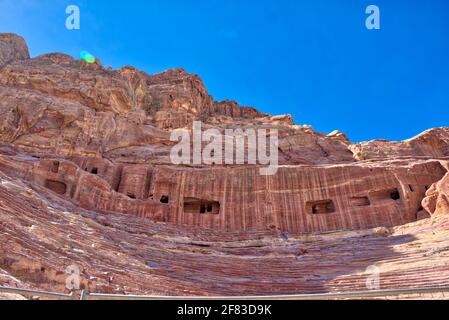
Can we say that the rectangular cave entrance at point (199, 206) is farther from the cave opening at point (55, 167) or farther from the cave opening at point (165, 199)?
the cave opening at point (55, 167)

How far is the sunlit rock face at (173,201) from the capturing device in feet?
55.4

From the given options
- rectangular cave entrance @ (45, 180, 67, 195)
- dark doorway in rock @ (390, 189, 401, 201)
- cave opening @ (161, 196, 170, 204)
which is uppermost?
dark doorway in rock @ (390, 189, 401, 201)

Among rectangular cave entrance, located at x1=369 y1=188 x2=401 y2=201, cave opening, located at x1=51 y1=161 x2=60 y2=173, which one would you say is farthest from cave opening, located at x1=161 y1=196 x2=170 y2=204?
rectangular cave entrance, located at x1=369 y1=188 x2=401 y2=201

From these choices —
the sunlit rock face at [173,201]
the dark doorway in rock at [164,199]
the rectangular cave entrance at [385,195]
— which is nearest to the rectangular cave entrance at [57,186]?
the sunlit rock face at [173,201]

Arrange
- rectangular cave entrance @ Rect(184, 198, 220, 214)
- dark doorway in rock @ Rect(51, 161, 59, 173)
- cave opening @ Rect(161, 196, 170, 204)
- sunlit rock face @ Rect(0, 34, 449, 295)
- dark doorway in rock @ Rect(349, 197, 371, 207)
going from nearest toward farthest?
1. sunlit rock face @ Rect(0, 34, 449, 295)
2. dark doorway in rock @ Rect(51, 161, 59, 173)
3. dark doorway in rock @ Rect(349, 197, 371, 207)
4. rectangular cave entrance @ Rect(184, 198, 220, 214)
5. cave opening @ Rect(161, 196, 170, 204)

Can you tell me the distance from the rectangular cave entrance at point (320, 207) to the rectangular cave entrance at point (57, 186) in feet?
56.6

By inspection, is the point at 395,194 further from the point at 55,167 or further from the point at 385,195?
the point at 55,167

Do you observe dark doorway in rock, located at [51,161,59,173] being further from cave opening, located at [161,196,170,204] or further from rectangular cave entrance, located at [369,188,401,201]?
rectangular cave entrance, located at [369,188,401,201]

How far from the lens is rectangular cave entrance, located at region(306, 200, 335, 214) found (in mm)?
30995

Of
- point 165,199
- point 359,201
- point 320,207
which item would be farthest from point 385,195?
point 165,199

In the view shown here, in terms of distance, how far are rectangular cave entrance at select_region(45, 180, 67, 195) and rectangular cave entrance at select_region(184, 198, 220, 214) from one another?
349 inches

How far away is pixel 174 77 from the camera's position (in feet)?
209
